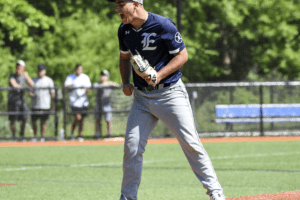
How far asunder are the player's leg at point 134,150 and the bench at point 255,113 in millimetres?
13448

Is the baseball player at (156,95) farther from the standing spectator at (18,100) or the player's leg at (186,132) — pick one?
the standing spectator at (18,100)

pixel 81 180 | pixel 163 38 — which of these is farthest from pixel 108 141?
pixel 163 38

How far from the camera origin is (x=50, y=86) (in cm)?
1700

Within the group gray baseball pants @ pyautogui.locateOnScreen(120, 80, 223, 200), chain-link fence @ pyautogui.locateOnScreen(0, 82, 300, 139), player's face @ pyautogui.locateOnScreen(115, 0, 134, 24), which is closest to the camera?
player's face @ pyautogui.locateOnScreen(115, 0, 134, 24)

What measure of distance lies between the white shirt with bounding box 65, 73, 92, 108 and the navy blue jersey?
12043 millimetres

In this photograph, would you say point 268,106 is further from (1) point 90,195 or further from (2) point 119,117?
(1) point 90,195

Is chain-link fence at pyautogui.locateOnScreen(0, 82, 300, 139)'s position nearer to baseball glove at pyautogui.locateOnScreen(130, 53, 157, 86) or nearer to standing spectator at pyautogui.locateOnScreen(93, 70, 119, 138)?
standing spectator at pyautogui.locateOnScreen(93, 70, 119, 138)

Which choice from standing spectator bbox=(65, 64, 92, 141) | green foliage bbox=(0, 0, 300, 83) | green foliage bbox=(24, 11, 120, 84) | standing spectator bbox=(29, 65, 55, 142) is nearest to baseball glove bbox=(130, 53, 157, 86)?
standing spectator bbox=(65, 64, 92, 141)

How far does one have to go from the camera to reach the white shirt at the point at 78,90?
17062 mm

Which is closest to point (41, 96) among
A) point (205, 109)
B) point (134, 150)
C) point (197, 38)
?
point (205, 109)

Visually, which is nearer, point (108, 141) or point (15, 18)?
point (108, 141)

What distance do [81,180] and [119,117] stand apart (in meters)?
9.11

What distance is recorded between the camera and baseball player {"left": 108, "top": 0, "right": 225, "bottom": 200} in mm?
4914

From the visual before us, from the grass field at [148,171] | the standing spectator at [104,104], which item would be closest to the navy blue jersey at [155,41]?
the grass field at [148,171]
